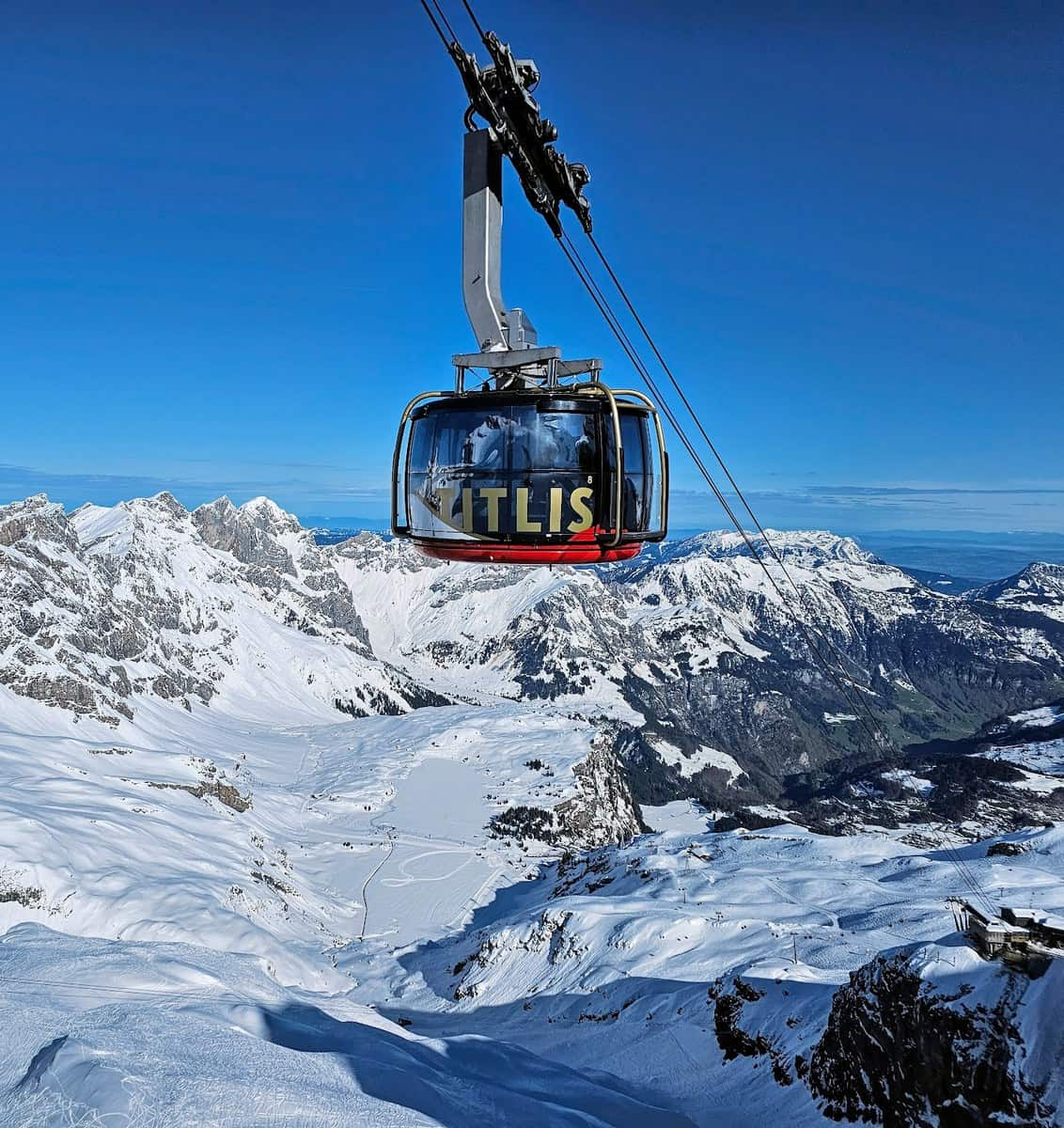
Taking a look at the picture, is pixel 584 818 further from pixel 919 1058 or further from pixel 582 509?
pixel 582 509

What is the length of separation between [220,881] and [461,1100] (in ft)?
205

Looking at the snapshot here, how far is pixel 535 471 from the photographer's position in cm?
1199

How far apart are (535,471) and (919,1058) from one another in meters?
20.8

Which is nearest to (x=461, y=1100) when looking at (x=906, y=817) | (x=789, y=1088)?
(x=789, y=1088)

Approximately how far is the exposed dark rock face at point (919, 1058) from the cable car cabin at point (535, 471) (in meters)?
17.6

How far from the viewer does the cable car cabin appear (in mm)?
11789

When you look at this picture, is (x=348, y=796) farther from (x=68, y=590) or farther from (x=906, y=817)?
(x=906, y=817)

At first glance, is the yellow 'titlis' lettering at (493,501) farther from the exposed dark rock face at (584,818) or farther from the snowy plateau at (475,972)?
the exposed dark rock face at (584,818)

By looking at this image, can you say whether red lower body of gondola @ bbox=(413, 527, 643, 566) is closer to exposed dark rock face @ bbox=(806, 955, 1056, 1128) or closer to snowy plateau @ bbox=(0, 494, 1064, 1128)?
snowy plateau @ bbox=(0, 494, 1064, 1128)

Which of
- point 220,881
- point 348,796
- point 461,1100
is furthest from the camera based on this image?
point 348,796

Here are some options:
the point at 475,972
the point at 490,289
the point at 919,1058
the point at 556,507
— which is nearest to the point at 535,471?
the point at 556,507

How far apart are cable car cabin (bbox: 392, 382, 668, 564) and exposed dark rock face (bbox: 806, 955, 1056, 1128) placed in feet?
57.7

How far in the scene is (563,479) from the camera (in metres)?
12.0

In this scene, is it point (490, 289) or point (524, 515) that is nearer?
point (490, 289)
